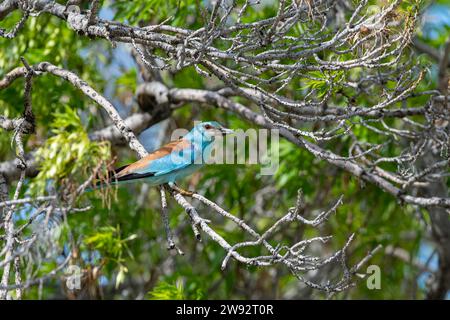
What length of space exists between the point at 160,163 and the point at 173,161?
0.19 metres

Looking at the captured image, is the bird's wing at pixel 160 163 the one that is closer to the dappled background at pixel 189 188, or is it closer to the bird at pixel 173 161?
the bird at pixel 173 161

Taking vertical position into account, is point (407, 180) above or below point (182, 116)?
below

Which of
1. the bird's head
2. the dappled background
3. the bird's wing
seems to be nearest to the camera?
the bird's wing

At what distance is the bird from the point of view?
5.61 meters

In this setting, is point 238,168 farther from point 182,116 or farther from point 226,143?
point 182,116

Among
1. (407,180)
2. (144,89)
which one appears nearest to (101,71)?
(144,89)

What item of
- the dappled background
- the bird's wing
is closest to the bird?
the bird's wing

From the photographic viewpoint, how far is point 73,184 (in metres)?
4.09

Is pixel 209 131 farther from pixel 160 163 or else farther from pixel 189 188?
pixel 189 188

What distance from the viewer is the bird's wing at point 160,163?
558 centimetres

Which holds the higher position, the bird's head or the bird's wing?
the bird's head

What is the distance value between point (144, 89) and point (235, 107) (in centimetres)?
116

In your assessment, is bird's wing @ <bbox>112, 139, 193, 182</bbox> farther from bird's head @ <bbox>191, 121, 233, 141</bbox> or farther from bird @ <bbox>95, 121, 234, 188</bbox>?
bird's head @ <bbox>191, 121, 233, 141</bbox>

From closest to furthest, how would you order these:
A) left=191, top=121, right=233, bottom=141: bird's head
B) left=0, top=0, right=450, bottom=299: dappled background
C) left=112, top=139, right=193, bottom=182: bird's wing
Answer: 1. left=112, top=139, right=193, bottom=182: bird's wing
2. left=191, top=121, right=233, bottom=141: bird's head
3. left=0, top=0, right=450, bottom=299: dappled background
